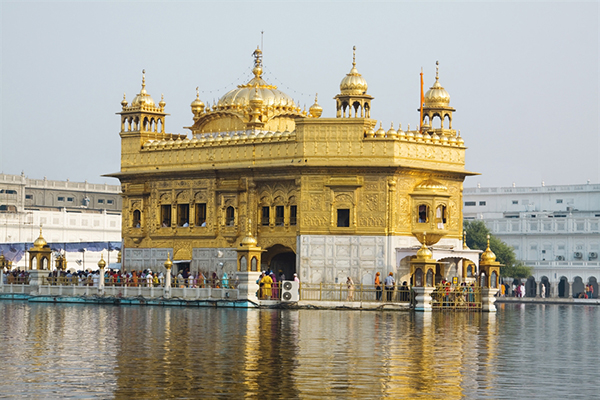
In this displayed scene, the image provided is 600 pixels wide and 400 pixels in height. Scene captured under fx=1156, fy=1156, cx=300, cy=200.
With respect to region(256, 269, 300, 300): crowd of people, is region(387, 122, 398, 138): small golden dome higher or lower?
higher

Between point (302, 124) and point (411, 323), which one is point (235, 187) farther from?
point (411, 323)

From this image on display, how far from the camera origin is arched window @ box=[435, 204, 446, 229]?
1681 inches

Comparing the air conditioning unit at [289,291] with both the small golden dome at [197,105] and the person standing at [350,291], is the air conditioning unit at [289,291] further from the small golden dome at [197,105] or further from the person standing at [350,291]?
the small golden dome at [197,105]

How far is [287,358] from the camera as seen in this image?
1972 centimetres

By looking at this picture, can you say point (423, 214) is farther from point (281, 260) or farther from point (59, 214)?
point (59, 214)

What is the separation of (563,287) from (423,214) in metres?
48.0

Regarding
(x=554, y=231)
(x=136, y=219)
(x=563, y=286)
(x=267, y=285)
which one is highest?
(x=554, y=231)

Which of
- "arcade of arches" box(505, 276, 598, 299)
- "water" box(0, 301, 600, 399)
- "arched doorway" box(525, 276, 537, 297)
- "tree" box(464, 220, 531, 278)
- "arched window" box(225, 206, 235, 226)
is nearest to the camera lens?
→ "water" box(0, 301, 600, 399)

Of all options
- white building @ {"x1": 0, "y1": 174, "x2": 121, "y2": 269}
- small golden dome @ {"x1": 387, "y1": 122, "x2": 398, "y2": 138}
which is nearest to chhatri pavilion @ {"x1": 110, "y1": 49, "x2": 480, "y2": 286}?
small golden dome @ {"x1": 387, "y1": 122, "x2": 398, "y2": 138}

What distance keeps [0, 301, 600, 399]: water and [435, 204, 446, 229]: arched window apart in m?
11.2

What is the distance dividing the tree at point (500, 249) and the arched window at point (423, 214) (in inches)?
1534

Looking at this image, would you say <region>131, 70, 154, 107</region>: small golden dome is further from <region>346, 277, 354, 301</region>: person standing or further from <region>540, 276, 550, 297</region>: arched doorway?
<region>540, 276, 550, 297</region>: arched doorway

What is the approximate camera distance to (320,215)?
4200cm

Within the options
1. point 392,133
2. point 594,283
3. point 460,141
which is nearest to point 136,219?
point 392,133
